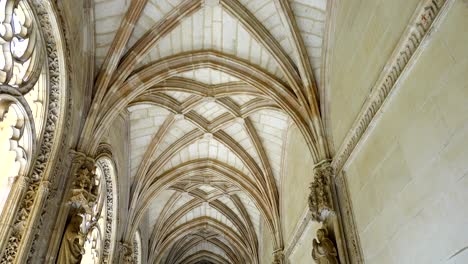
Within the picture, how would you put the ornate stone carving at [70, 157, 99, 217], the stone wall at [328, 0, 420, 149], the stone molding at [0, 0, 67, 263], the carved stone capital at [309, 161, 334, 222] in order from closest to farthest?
the stone wall at [328, 0, 420, 149] < the stone molding at [0, 0, 67, 263] < the ornate stone carving at [70, 157, 99, 217] < the carved stone capital at [309, 161, 334, 222]

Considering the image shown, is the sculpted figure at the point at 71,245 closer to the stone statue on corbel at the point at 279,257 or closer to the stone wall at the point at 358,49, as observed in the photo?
the stone wall at the point at 358,49

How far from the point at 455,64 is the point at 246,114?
729 cm

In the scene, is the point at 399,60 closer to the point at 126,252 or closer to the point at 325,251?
the point at 325,251

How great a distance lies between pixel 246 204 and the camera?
50.2ft

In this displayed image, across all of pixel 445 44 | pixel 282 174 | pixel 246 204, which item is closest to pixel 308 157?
pixel 282 174

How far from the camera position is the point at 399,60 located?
15.8ft

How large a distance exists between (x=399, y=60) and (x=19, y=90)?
505 centimetres

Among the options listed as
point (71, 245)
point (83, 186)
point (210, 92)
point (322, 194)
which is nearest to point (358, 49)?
point (322, 194)

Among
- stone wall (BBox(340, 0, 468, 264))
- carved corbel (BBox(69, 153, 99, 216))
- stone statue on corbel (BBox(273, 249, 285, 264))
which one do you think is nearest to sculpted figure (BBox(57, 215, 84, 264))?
carved corbel (BBox(69, 153, 99, 216))

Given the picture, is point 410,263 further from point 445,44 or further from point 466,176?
point 445,44

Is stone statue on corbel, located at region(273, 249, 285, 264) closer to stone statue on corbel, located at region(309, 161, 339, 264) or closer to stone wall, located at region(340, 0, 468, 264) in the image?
stone statue on corbel, located at region(309, 161, 339, 264)

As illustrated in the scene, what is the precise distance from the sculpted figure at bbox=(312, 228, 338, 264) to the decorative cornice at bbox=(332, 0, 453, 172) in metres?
1.43

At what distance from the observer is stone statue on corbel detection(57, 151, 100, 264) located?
613 centimetres

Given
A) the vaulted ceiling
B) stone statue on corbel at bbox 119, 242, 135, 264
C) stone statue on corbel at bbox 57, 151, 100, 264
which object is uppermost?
the vaulted ceiling
